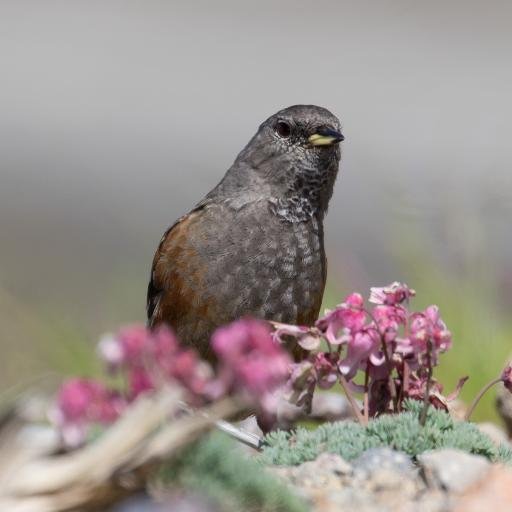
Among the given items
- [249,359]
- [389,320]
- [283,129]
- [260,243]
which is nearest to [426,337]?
[389,320]

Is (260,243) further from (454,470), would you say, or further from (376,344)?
(454,470)

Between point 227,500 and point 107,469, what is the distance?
276 millimetres

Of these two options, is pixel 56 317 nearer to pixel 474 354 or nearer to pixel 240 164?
pixel 240 164

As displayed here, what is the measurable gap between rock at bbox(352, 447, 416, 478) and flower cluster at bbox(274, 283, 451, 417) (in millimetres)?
320

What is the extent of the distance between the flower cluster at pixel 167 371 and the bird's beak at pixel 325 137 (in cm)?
293

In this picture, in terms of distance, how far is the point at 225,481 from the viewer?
2.53m

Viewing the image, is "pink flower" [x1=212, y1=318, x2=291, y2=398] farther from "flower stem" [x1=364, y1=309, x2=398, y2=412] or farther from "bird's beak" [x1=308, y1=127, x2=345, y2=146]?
"bird's beak" [x1=308, y1=127, x2=345, y2=146]

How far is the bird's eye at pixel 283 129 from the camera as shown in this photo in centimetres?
542

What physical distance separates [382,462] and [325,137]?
8.18 feet

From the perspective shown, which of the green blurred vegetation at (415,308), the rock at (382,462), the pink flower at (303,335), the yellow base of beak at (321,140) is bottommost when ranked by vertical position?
the green blurred vegetation at (415,308)

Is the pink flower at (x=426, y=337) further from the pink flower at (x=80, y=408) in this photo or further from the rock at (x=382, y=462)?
the pink flower at (x=80, y=408)

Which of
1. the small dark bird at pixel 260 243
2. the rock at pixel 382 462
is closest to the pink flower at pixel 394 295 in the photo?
the rock at pixel 382 462

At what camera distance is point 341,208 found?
38.7 ft

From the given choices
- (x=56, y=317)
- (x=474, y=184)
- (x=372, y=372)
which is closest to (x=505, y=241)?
(x=474, y=184)
